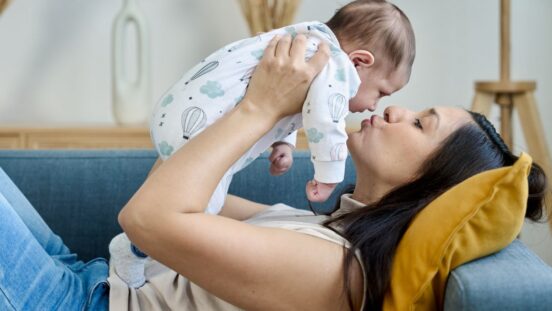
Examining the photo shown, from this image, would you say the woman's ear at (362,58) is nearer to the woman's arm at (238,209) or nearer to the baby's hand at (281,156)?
the baby's hand at (281,156)

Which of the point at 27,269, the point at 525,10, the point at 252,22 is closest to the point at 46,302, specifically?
the point at 27,269

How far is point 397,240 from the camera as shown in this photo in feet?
4.73

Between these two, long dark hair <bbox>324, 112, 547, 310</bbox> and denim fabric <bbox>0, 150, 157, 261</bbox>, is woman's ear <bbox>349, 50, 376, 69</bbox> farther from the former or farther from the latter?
denim fabric <bbox>0, 150, 157, 261</bbox>

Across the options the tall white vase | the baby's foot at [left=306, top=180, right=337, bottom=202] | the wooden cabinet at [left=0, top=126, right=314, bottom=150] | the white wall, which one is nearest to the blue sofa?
the baby's foot at [left=306, top=180, right=337, bottom=202]

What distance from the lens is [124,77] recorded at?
3.43 meters

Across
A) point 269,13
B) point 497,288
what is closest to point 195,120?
point 497,288

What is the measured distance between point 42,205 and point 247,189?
0.56 meters

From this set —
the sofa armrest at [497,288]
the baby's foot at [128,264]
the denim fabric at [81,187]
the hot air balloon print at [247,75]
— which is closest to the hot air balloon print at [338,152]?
the hot air balloon print at [247,75]

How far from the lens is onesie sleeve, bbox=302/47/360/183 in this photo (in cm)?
Result: 149

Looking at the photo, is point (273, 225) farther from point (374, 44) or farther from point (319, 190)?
point (374, 44)

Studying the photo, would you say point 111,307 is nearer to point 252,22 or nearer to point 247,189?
point 247,189

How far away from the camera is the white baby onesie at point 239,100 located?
1.50 metres

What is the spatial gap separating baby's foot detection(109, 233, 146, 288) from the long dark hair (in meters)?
0.37

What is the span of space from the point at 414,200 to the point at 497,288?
1.06 ft
